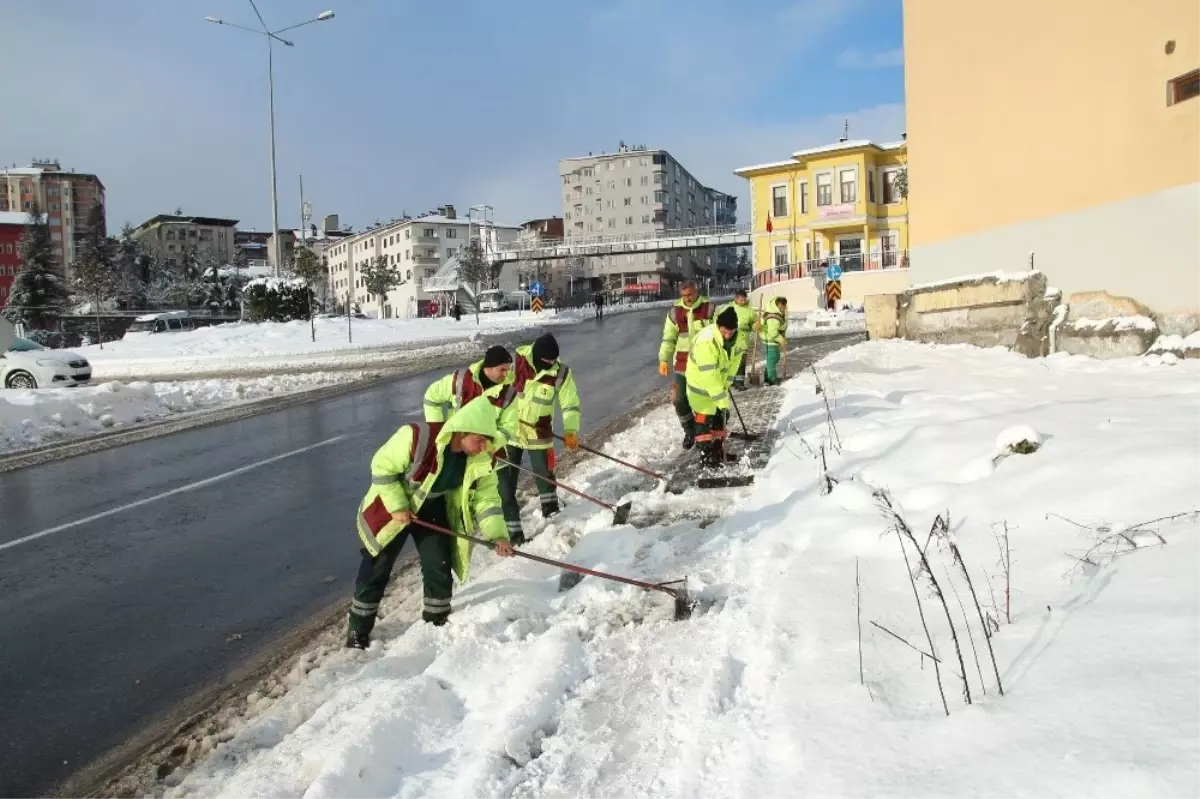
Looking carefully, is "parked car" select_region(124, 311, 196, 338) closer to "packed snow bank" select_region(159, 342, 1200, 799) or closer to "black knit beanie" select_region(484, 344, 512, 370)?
"black knit beanie" select_region(484, 344, 512, 370)

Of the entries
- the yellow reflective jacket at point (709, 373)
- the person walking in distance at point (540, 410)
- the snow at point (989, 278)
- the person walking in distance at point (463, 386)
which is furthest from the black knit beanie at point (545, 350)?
the snow at point (989, 278)

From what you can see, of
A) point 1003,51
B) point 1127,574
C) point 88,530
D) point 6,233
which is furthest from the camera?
point 6,233

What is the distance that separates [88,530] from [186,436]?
531cm

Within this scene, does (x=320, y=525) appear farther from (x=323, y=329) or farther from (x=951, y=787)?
(x=323, y=329)

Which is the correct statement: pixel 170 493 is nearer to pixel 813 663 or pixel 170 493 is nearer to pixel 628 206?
pixel 813 663

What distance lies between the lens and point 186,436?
12375 millimetres

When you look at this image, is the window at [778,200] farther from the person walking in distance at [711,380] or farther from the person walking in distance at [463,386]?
the person walking in distance at [463,386]

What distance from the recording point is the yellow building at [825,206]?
44.4m

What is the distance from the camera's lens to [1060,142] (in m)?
12.3

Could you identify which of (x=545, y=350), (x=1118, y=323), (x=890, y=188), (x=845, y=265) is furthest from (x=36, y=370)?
(x=890, y=188)

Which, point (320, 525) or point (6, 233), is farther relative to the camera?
point (6, 233)

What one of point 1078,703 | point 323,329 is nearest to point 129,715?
point 1078,703

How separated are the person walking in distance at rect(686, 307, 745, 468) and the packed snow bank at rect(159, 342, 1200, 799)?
1.53 meters

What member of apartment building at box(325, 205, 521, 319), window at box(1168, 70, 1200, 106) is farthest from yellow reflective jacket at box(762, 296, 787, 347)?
apartment building at box(325, 205, 521, 319)
